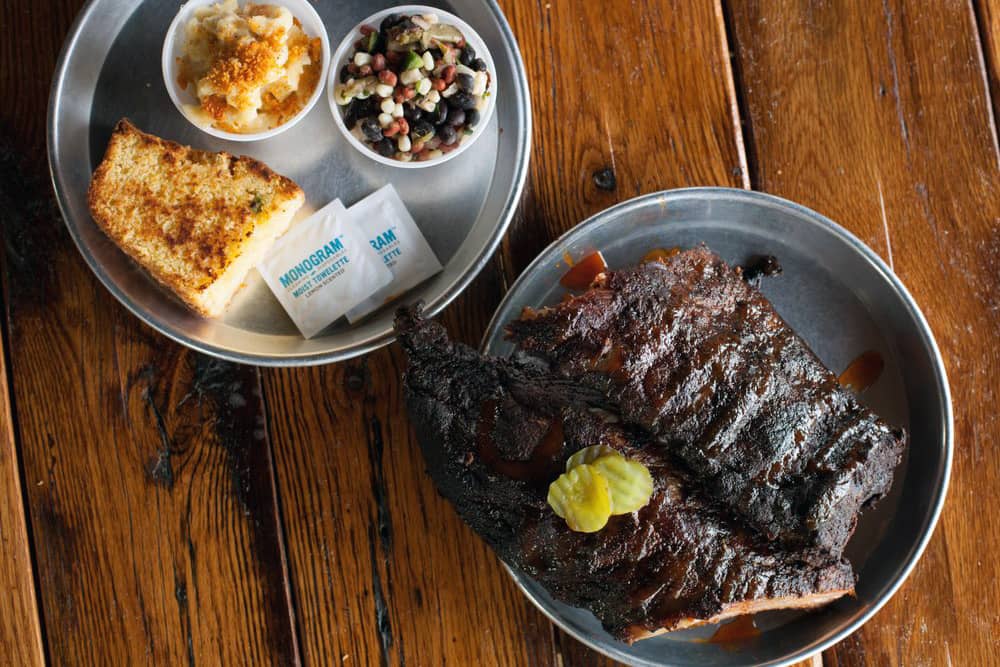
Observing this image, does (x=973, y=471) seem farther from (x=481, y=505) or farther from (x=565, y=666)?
(x=481, y=505)

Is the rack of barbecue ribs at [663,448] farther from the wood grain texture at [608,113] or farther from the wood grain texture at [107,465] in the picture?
the wood grain texture at [107,465]

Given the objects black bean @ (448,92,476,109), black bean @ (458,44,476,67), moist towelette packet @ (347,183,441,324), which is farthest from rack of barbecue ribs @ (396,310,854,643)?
black bean @ (458,44,476,67)

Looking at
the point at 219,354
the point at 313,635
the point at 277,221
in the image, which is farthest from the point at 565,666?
the point at 277,221

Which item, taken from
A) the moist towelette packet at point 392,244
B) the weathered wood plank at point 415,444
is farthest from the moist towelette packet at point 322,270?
the weathered wood plank at point 415,444

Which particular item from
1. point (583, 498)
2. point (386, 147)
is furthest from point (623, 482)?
point (386, 147)

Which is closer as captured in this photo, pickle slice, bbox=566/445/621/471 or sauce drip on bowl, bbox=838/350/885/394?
pickle slice, bbox=566/445/621/471

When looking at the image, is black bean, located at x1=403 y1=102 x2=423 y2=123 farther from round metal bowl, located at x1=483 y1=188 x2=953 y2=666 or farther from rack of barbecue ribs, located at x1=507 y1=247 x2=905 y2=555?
rack of barbecue ribs, located at x1=507 y1=247 x2=905 y2=555

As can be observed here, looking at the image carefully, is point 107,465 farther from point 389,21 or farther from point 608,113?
point 608,113
